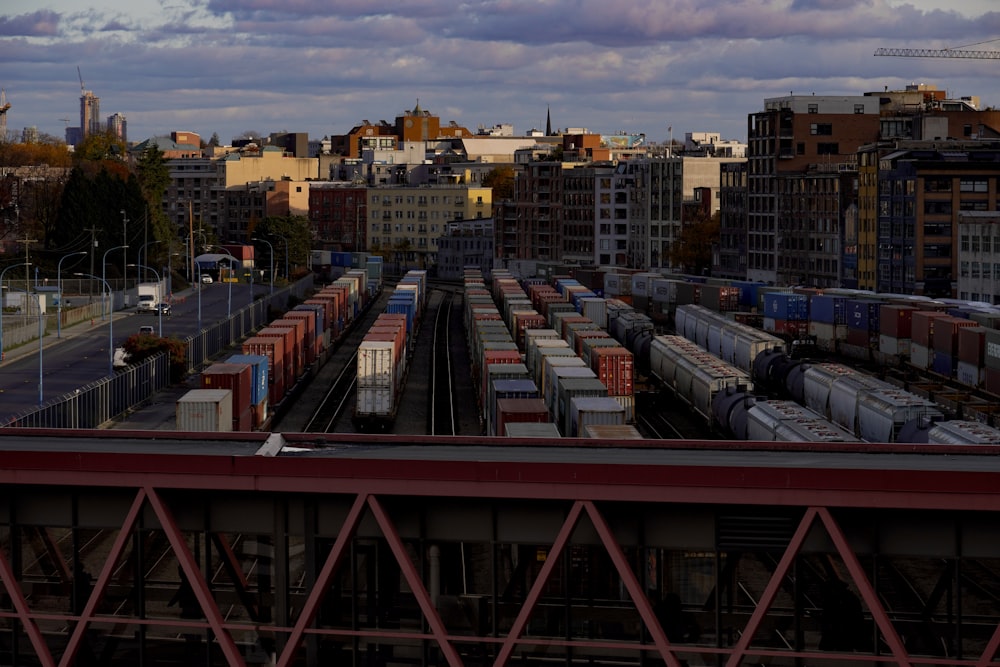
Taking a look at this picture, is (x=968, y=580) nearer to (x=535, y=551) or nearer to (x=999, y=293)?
(x=535, y=551)

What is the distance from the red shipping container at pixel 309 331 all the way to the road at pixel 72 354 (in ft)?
36.3

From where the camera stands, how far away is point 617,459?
21703mm

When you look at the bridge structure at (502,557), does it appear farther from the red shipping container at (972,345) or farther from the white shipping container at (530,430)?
the red shipping container at (972,345)

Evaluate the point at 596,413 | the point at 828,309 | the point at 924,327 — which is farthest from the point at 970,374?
the point at 596,413

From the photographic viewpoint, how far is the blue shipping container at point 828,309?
102250mm

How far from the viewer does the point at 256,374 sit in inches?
2566

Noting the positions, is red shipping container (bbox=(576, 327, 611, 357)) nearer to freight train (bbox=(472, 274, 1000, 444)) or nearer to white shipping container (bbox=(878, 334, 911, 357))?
freight train (bbox=(472, 274, 1000, 444))

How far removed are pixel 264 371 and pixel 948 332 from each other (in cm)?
3703

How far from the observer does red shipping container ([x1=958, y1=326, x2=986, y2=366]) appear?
74938mm

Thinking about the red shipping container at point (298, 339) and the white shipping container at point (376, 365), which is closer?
the white shipping container at point (376, 365)

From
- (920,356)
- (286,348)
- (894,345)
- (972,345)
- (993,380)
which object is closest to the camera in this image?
(993,380)

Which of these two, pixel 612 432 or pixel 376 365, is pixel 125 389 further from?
pixel 612 432

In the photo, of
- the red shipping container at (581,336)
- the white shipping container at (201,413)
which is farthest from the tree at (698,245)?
the white shipping container at (201,413)

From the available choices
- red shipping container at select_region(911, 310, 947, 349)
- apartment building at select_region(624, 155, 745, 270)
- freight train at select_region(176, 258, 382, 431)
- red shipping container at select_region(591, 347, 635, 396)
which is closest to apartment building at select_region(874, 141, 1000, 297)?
red shipping container at select_region(911, 310, 947, 349)
